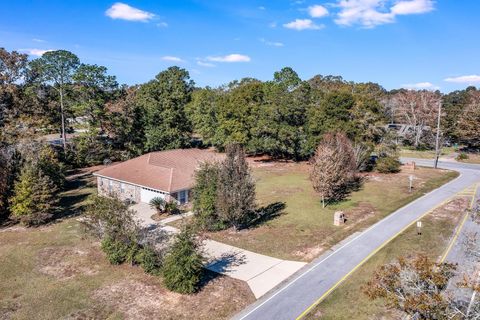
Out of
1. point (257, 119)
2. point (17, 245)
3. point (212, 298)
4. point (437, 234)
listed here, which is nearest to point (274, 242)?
point (212, 298)

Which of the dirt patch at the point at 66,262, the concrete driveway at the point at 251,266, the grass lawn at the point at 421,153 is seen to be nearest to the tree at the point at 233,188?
the concrete driveway at the point at 251,266

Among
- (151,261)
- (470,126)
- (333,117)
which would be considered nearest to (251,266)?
(151,261)

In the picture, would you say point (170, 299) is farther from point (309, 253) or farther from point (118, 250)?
point (309, 253)

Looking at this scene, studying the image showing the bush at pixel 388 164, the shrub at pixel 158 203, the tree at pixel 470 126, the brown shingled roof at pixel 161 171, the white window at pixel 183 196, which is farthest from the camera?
the tree at pixel 470 126

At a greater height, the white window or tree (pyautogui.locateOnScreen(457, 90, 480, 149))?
tree (pyautogui.locateOnScreen(457, 90, 480, 149))

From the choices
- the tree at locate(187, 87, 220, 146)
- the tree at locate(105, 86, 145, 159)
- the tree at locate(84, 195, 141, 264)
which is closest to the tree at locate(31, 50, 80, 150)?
the tree at locate(105, 86, 145, 159)

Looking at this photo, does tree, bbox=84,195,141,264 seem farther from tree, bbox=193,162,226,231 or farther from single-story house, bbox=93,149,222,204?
single-story house, bbox=93,149,222,204

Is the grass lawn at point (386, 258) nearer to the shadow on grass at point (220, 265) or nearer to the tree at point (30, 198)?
the shadow on grass at point (220, 265)

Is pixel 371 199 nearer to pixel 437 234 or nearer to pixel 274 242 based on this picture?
pixel 437 234
